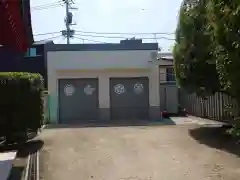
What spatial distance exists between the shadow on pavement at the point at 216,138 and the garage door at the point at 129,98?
20.9 ft

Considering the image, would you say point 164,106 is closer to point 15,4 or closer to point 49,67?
point 49,67

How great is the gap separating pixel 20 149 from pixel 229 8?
974 cm

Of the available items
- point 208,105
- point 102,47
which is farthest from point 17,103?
point 208,105

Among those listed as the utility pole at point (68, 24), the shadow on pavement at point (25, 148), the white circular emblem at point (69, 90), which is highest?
the utility pole at point (68, 24)

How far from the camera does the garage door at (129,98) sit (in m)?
23.3

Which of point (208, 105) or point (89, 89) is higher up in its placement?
point (89, 89)

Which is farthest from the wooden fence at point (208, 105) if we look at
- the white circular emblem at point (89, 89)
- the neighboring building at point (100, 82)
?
the white circular emblem at point (89, 89)

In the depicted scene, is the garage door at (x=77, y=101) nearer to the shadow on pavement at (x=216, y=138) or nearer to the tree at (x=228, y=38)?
the shadow on pavement at (x=216, y=138)

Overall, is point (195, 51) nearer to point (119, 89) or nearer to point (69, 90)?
point (119, 89)

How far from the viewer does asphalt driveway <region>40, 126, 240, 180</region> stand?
1002 cm

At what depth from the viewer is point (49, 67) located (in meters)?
23.1

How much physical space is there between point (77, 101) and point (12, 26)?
50.6ft

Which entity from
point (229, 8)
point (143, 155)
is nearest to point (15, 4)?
point (229, 8)

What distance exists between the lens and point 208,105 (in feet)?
71.3
